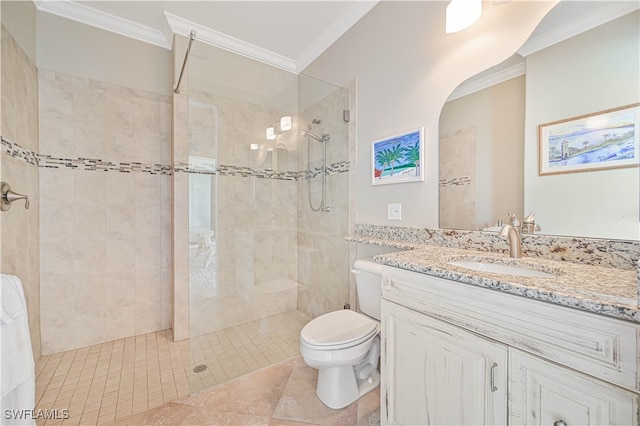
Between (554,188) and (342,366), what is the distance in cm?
133

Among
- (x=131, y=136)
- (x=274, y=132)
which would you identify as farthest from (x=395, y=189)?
(x=131, y=136)

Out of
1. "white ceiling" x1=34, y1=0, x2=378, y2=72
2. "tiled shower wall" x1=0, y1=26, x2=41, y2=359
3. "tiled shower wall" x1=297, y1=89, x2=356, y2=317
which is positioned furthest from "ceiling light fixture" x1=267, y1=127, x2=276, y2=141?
"tiled shower wall" x1=0, y1=26, x2=41, y2=359

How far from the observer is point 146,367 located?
6.20 feet

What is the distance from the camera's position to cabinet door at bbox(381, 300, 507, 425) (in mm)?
832

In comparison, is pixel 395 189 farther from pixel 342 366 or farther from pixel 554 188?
pixel 342 366

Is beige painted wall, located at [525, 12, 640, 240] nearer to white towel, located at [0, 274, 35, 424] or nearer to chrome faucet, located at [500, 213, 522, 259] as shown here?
chrome faucet, located at [500, 213, 522, 259]

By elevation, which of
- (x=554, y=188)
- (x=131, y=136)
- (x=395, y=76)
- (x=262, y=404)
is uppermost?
(x=395, y=76)

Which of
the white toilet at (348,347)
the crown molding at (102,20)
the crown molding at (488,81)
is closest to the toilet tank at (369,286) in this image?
the white toilet at (348,347)

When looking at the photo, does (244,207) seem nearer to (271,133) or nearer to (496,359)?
(271,133)

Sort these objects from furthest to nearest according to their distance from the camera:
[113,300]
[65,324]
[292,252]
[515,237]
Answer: [292,252] → [113,300] → [65,324] → [515,237]

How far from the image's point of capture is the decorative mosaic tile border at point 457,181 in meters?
1.45

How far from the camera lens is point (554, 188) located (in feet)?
3.68

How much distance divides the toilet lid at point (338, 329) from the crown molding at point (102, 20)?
8.89ft

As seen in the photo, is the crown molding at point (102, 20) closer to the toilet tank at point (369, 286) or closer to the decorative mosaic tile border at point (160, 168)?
the decorative mosaic tile border at point (160, 168)
